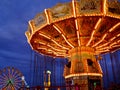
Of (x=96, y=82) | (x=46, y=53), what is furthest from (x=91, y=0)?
(x=46, y=53)

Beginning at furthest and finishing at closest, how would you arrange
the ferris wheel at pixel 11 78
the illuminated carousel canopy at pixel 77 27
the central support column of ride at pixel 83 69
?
1. the ferris wheel at pixel 11 78
2. the central support column of ride at pixel 83 69
3. the illuminated carousel canopy at pixel 77 27

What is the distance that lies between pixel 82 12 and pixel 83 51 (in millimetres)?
5022

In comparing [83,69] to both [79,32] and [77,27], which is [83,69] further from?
[77,27]

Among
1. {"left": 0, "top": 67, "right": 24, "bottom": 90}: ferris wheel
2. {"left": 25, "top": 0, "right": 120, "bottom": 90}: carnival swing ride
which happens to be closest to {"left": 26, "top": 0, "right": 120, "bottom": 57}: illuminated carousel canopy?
{"left": 25, "top": 0, "right": 120, "bottom": 90}: carnival swing ride

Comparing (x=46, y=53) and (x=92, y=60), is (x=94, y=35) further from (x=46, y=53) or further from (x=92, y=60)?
(x=46, y=53)

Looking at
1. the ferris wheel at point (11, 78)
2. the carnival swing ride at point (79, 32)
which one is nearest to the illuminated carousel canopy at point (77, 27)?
the carnival swing ride at point (79, 32)

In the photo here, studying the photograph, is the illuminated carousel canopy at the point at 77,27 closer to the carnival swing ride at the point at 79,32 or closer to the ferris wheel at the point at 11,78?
the carnival swing ride at the point at 79,32

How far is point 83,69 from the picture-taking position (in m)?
17.2

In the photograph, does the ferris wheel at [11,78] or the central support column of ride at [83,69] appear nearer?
the central support column of ride at [83,69]

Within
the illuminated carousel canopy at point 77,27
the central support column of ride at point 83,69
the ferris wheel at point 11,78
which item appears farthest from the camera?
the ferris wheel at point 11,78

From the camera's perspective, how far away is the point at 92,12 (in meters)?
13.6

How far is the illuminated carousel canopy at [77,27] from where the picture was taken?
13.7 m

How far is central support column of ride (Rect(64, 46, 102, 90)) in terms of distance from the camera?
17.1 m

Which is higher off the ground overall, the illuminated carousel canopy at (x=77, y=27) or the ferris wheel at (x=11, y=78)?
the illuminated carousel canopy at (x=77, y=27)
